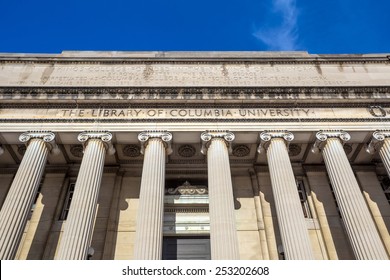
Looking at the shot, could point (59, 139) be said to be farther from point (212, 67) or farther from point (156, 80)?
point (212, 67)

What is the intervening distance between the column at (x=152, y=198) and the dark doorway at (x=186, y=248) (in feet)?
14.7

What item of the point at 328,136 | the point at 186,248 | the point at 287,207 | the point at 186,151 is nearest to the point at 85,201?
the point at 186,248

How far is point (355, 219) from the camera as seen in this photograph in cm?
1486

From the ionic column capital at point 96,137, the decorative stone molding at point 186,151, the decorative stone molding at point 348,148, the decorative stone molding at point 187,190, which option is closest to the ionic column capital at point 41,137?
the ionic column capital at point 96,137

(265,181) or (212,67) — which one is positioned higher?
(212,67)

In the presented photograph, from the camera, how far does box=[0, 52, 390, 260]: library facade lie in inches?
606

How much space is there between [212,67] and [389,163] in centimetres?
1224

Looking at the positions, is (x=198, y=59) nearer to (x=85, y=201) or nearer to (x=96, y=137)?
(x=96, y=137)

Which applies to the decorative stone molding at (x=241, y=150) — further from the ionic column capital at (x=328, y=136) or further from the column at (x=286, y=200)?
the ionic column capital at (x=328, y=136)

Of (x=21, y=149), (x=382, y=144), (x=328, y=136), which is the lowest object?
(x=382, y=144)

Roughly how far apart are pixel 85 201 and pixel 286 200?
932 cm

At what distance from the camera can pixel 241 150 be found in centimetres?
2075

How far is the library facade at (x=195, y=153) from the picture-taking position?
Answer: 15.4 m
